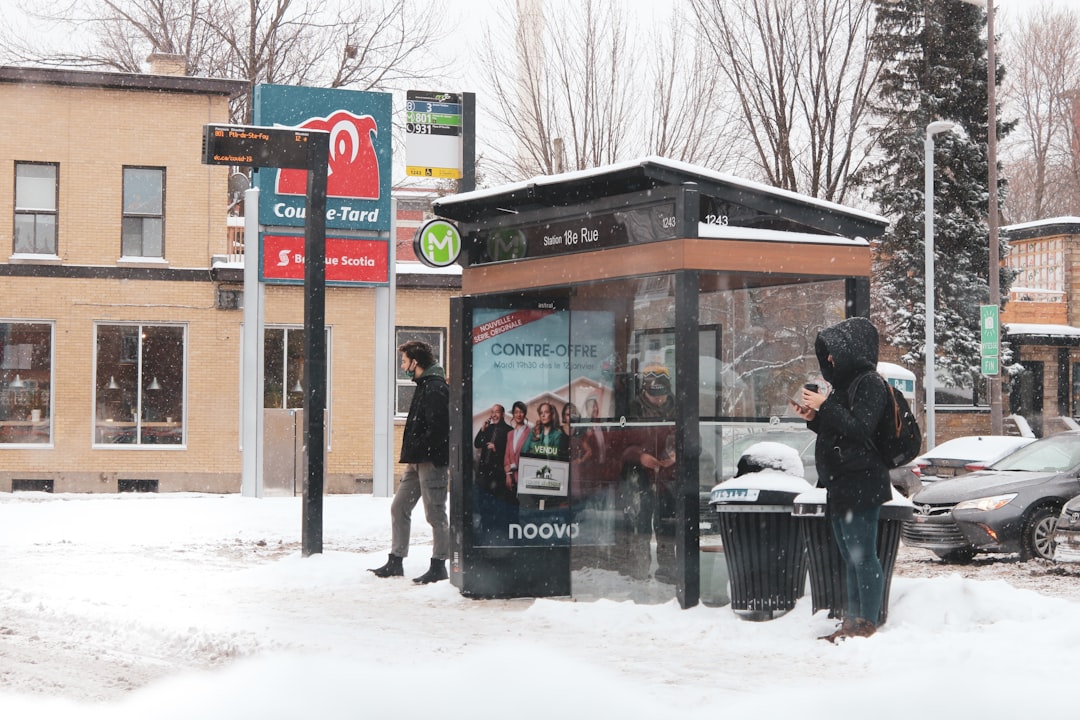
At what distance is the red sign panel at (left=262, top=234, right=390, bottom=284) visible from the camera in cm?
1955

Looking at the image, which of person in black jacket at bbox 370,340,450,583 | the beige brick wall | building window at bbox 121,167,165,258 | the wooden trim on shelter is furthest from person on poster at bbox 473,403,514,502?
building window at bbox 121,167,165,258

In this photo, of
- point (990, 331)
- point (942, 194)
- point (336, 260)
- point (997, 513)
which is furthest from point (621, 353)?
point (942, 194)

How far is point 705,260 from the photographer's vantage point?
884 centimetres

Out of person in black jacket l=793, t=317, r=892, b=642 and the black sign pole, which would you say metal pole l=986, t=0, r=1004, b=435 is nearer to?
the black sign pole

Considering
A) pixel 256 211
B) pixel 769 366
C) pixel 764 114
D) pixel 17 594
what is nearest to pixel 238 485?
pixel 256 211

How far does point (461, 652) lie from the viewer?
25.0 feet

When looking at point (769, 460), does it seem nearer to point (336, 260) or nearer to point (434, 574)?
point (434, 574)

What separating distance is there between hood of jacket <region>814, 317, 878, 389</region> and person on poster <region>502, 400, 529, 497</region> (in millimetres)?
2897

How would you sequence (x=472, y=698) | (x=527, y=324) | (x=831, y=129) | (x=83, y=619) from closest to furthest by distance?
1. (x=472, y=698)
2. (x=83, y=619)
3. (x=527, y=324)
4. (x=831, y=129)

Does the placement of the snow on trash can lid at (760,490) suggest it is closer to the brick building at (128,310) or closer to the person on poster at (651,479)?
the person on poster at (651,479)

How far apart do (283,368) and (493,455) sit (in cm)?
1463

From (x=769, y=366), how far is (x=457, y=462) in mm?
2464

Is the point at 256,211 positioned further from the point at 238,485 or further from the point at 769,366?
the point at 769,366

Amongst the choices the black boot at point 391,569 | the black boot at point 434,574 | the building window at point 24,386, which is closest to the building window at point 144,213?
the building window at point 24,386
